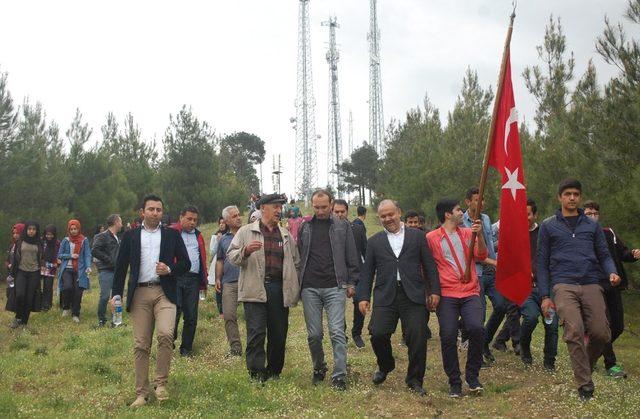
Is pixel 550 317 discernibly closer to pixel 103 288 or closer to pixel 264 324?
pixel 264 324

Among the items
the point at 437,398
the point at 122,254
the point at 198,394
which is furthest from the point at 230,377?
the point at 437,398

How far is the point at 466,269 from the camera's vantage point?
258 inches

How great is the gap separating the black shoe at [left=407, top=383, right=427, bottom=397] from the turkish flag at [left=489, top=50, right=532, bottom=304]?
51.0 inches

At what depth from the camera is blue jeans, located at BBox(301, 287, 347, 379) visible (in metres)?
6.88

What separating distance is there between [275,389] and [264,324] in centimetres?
77

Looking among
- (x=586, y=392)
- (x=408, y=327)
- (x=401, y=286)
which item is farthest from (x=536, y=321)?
(x=401, y=286)

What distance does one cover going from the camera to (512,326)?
859 cm

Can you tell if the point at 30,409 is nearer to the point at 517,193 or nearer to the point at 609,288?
the point at 517,193

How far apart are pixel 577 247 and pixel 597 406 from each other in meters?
1.47

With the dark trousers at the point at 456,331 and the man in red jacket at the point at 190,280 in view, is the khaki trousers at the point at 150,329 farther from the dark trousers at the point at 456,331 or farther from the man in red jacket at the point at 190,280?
the dark trousers at the point at 456,331

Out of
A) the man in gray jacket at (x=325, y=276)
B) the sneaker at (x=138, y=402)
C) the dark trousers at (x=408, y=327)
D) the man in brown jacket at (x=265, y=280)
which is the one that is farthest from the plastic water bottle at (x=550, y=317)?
the sneaker at (x=138, y=402)

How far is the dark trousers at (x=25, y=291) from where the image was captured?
465 inches

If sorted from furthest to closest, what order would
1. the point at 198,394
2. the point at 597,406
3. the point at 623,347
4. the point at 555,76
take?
the point at 555,76 → the point at 623,347 → the point at 198,394 → the point at 597,406

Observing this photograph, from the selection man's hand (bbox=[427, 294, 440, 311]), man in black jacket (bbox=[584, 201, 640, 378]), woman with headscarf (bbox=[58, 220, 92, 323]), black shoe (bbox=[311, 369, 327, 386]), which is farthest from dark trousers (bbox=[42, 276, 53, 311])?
man in black jacket (bbox=[584, 201, 640, 378])
